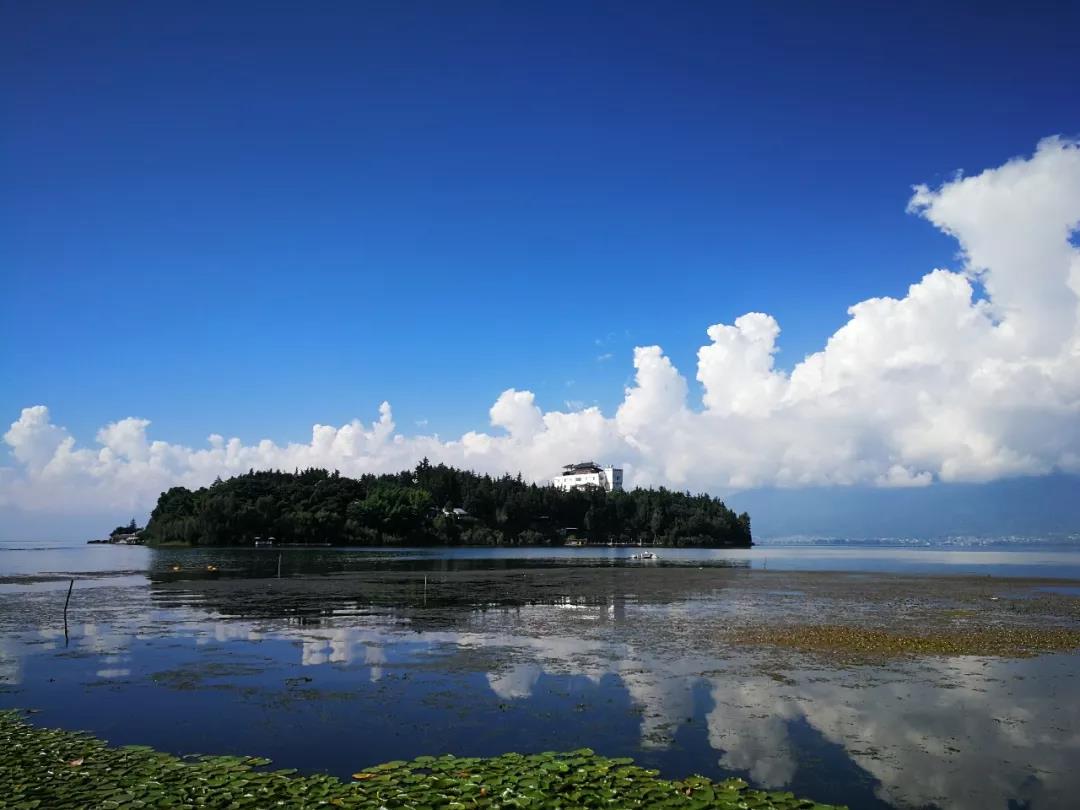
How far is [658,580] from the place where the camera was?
63.0 m

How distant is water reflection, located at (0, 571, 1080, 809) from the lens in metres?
13.4

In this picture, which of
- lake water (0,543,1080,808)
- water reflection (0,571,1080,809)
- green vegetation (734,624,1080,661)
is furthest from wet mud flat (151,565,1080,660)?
water reflection (0,571,1080,809)

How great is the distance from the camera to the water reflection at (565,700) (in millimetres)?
13367

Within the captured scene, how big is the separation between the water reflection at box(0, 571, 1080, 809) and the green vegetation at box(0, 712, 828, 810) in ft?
3.31

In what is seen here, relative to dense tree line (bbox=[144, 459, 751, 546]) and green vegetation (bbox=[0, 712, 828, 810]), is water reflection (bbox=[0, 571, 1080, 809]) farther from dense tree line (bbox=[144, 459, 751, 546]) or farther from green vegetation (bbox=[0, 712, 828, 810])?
dense tree line (bbox=[144, 459, 751, 546])

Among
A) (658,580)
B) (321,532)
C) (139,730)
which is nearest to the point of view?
(139,730)

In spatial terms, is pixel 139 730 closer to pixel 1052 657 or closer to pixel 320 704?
pixel 320 704

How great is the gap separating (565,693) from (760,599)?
30.1m

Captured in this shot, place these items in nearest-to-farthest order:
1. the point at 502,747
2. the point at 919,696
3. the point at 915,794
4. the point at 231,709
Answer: the point at 915,794 → the point at 502,747 → the point at 231,709 → the point at 919,696

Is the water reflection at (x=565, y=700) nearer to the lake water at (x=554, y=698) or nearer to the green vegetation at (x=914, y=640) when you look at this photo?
the lake water at (x=554, y=698)

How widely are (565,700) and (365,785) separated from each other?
23.1 feet

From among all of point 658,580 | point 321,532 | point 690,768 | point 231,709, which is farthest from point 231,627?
point 321,532

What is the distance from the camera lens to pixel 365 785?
38.0ft

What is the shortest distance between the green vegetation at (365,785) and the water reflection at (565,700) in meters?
1.01
